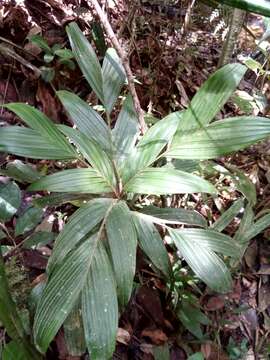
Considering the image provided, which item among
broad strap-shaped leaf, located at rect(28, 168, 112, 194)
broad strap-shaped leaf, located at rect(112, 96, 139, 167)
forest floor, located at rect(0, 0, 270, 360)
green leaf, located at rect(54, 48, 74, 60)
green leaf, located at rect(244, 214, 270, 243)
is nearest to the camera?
broad strap-shaped leaf, located at rect(28, 168, 112, 194)

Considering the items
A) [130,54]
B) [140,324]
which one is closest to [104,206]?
[140,324]

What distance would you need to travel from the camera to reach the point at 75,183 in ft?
2.63

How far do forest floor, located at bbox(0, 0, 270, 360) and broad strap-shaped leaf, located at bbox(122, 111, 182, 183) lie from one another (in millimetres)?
374

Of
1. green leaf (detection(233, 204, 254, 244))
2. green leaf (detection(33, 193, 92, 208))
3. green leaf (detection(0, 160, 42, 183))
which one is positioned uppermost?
green leaf (detection(0, 160, 42, 183))

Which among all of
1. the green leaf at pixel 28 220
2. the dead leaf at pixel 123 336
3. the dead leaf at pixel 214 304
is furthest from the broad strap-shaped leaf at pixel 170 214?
the dead leaf at pixel 214 304

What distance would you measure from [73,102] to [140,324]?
2.17 feet

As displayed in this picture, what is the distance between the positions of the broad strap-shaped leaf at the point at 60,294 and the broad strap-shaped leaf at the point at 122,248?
1.7 inches

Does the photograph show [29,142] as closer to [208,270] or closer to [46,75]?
[208,270]

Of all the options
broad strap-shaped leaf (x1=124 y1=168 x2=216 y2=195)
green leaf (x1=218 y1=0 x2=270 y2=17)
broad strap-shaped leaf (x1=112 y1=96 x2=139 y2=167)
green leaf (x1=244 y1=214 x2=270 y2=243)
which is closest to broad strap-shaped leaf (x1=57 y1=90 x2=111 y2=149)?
broad strap-shaped leaf (x1=112 y1=96 x2=139 y2=167)

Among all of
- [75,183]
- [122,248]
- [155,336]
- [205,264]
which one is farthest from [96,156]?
[155,336]

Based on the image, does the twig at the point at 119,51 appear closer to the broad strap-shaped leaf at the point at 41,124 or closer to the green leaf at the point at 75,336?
the broad strap-shaped leaf at the point at 41,124

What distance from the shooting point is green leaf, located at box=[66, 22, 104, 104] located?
3.06ft

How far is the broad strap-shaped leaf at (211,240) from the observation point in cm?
87

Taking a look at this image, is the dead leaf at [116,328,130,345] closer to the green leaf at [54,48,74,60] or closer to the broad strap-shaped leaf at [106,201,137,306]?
the broad strap-shaped leaf at [106,201,137,306]
